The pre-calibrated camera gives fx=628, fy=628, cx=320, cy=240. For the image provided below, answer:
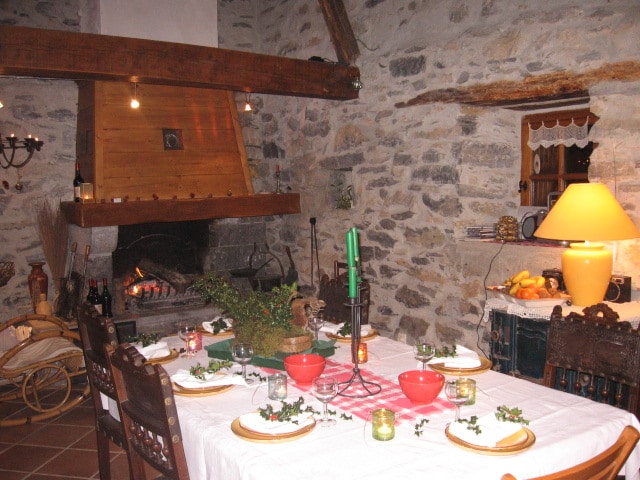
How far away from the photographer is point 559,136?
4.48 meters

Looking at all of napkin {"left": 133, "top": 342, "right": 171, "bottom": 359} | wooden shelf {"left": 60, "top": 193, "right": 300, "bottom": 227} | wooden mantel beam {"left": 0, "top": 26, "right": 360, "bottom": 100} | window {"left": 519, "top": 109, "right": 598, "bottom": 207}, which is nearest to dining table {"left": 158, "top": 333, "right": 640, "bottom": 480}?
napkin {"left": 133, "top": 342, "right": 171, "bottom": 359}

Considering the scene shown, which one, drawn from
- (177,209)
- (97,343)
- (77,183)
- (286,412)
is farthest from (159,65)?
(286,412)

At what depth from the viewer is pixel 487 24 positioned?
4.29 metres

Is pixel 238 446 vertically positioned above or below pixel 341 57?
below

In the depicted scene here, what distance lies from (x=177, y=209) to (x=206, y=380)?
3.00 metres

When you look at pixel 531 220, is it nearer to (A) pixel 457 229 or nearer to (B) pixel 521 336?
(A) pixel 457 229

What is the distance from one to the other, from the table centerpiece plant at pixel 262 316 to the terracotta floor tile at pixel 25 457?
1.60 metres

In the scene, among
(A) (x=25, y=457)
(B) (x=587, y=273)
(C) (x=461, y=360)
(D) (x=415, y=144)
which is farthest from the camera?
(D) (x=415, y=144)

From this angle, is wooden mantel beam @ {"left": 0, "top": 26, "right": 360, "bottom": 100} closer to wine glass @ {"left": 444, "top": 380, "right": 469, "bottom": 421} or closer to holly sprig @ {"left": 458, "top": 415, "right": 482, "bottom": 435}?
wine glass @ {"left": 444, "top": 380, "right": 469, "bottom": 421}

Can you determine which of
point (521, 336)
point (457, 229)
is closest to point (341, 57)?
point (457, 229)

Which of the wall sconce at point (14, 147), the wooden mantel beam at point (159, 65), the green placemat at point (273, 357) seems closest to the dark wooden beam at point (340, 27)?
the wooden mantel beam at point (159, 65)

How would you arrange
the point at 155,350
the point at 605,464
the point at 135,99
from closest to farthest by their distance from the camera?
the point at 605,464
the point at 155,350
the point at 135,99

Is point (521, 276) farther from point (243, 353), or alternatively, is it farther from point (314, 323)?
point (243, 353)

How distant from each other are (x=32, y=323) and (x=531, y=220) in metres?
3.59
